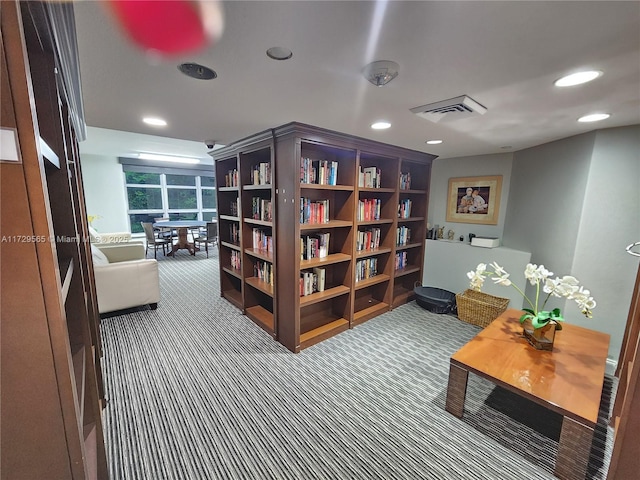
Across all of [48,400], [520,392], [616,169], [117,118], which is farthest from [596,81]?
[117,118]

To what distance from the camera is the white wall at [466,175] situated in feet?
11.9

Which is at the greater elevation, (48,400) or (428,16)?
(428,16)

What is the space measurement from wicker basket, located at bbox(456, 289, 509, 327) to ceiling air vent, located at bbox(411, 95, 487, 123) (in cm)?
215

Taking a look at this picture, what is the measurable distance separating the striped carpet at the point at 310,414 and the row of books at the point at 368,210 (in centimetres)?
132

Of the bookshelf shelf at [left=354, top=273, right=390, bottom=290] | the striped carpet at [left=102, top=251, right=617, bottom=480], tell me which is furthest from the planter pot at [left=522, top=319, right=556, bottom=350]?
the bookshelf shelf at [left=354, top=273, right=390, bottom=290]

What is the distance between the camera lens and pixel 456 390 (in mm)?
1766

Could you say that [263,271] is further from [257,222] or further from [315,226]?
[315,226]

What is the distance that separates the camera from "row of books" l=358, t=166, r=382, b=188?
299cm

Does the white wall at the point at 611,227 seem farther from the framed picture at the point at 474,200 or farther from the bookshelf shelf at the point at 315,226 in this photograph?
the bookshelf shelf at the point at 315,226

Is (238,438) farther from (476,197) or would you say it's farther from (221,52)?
(476,197)

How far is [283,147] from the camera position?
2342mm

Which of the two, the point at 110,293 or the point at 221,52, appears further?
the point at 110,293

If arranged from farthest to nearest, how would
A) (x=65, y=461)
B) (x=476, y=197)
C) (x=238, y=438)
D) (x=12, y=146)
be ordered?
(x=476, y=197) → (x=238, y=438) → (x=65, y=461) → (x=12, y=146)

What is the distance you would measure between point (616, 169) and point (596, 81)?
151cm
